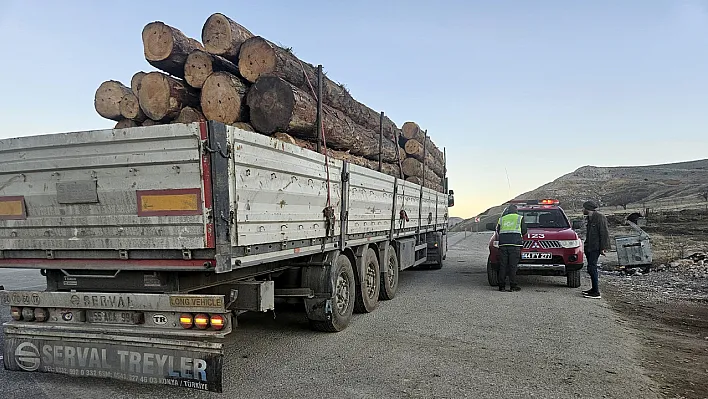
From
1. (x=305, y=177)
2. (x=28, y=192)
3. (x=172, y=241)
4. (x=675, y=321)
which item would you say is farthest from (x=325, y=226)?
(x=675, y=321)

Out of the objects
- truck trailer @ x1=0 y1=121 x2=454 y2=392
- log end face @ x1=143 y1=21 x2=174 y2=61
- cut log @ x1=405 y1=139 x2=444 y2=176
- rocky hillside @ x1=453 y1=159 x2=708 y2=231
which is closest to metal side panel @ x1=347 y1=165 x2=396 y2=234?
truck trailer @ x1=0 y1=121 x2=454 y2=392

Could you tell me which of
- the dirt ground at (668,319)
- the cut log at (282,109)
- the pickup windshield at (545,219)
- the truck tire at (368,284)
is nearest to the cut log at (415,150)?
the pickup windshield at (545,219)

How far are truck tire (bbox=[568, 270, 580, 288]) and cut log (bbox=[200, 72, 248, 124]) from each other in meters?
7.32

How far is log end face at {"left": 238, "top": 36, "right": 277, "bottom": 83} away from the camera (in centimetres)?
566

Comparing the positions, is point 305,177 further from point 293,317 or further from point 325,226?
point 293,317

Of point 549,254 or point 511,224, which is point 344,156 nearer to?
point 511,224

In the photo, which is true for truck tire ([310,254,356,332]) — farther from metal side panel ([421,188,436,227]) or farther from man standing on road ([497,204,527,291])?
metal side panel ([421,188,436,227])

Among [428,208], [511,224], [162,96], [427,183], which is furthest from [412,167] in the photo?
[162,96]

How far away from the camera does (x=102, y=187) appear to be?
12.9ft

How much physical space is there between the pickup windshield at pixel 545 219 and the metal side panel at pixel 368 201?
385 centimetres

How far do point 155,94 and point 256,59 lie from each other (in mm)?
1157

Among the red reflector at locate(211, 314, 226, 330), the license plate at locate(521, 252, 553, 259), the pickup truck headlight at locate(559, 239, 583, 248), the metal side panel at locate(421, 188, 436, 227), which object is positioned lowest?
the license plate at locate(521, 252, 553, 259)

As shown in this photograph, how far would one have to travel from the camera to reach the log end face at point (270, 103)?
5.59 m

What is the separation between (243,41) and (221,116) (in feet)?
3.09
